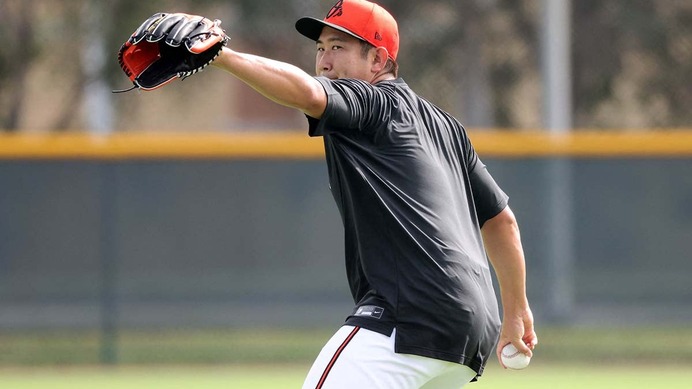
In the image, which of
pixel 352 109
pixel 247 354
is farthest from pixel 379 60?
pixel 247 354

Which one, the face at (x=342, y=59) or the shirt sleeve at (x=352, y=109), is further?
the face at (x=342, y=59)

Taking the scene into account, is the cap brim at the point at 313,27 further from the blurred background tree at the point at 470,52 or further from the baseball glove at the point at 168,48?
the blurred background tree at the point at 470,52

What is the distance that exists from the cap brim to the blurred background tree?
852 cm

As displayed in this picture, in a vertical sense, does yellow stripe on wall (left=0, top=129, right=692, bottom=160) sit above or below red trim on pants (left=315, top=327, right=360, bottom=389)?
above

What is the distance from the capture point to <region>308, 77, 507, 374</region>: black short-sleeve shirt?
4098mm

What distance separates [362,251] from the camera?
4207mm

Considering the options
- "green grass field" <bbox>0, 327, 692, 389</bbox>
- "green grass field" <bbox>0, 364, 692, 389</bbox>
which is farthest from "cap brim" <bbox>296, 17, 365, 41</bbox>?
"green grass field" <bbox>0, 327, 692, 389</bbox>

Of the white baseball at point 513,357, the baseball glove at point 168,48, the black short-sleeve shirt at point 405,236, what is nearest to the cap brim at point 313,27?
the black short-sleeve shirt at point 405,236

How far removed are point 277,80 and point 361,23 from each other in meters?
0.71

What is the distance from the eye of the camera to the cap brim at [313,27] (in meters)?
4.28

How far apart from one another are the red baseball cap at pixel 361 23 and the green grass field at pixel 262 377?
15.8ft

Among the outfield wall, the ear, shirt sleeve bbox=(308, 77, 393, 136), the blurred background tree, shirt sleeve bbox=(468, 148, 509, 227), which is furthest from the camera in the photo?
the blurred background tree

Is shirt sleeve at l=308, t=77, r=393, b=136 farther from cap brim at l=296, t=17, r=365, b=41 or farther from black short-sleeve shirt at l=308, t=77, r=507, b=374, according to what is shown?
cap brim at l=296, t=17, r=365, b=41

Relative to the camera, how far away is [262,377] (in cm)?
964
